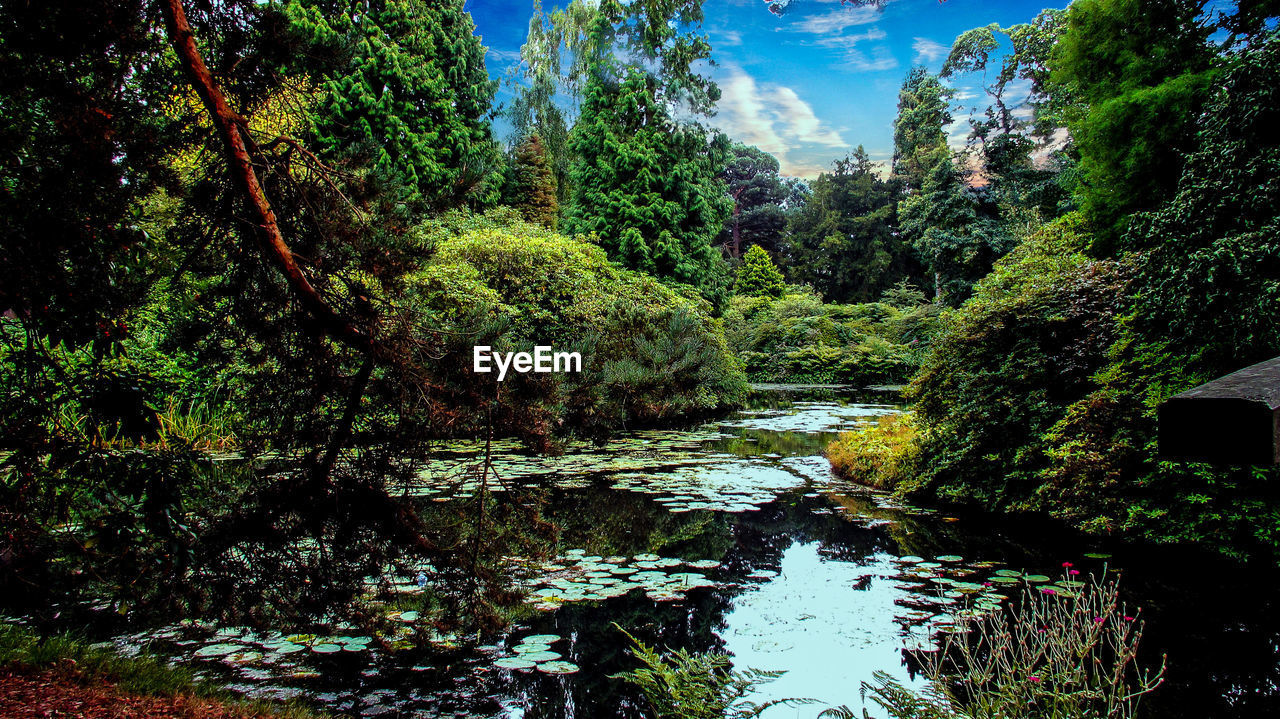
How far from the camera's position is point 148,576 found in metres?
2.37

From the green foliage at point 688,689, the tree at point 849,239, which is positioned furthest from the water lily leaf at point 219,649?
the tree at point 849,239

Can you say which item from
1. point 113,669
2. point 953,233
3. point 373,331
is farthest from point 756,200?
point 113,669

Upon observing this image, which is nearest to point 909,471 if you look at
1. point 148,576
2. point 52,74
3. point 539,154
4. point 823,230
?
point 148,576

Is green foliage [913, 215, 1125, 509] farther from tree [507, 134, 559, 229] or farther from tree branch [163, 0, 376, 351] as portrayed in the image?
tree [507, 134, 559, 229]

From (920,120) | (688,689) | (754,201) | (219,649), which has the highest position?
(920,120)

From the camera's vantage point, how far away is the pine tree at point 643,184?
741 inches

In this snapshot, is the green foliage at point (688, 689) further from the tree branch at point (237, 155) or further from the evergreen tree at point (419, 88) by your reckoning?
the evergreen tree at point (419, 88)

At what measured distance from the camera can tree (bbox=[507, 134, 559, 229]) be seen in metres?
25.1

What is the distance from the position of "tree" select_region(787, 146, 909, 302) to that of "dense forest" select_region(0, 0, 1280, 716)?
94.0ft

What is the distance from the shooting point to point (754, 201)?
149 ft

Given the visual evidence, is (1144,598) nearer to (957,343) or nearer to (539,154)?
(957,343)

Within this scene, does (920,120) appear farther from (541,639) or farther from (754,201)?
(541,639)

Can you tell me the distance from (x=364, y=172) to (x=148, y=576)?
2.00 meters

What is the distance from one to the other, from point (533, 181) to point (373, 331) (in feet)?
78.8
